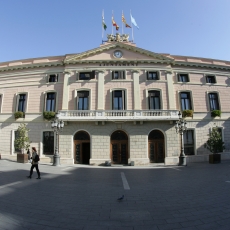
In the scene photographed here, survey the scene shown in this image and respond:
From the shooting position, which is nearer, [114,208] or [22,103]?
[114,208]

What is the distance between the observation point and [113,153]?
1927 centimetres

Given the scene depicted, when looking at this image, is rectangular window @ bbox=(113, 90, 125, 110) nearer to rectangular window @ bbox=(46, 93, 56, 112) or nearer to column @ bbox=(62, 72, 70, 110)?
column @ bbox=(62, 72, 70, 110)

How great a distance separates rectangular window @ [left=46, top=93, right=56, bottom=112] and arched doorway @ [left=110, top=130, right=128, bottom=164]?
857 cm

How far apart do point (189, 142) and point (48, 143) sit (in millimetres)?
17416

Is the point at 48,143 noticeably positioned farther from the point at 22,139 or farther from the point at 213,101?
the point at 213,101

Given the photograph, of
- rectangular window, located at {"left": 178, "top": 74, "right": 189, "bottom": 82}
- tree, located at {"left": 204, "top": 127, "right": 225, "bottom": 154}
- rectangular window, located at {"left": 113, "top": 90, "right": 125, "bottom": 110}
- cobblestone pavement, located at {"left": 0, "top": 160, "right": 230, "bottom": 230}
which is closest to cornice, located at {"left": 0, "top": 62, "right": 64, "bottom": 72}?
rectangular window, located at {"left": 113, "top": 90, "right": 125, "bottom": 110}

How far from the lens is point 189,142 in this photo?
790 inches

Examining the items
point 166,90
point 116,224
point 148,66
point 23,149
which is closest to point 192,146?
point 166,90

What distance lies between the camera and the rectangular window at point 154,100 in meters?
20.3

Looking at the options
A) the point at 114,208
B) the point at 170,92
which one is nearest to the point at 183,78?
the point at 170,92

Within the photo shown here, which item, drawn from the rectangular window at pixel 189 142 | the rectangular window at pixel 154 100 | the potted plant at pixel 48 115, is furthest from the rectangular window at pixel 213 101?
the potted plant at pixel 48 115

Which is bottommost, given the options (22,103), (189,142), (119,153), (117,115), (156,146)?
(119,153)

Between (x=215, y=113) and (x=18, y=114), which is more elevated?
(x=215, y=113)

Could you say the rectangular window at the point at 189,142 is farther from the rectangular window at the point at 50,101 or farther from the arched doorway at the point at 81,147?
the rectangular window at the point at 50,101
